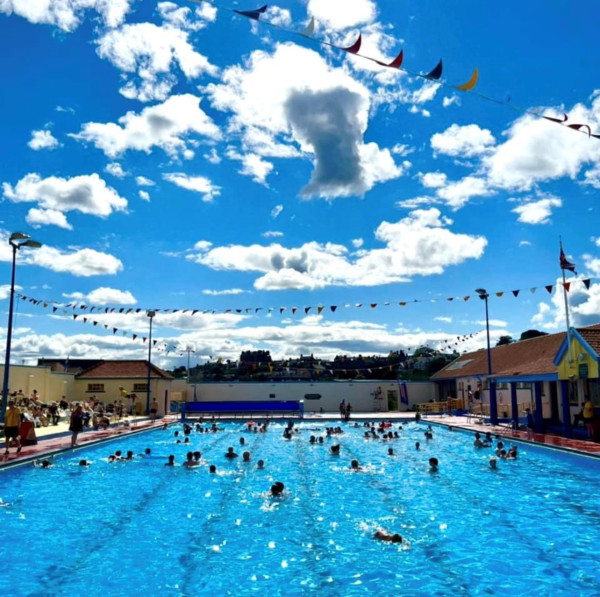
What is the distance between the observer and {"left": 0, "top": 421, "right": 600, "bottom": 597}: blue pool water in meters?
8.23

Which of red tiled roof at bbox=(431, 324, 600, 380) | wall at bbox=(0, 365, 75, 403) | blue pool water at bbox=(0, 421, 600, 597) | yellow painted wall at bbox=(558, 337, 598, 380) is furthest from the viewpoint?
wall at bbox=(0, 365, 75, 403)

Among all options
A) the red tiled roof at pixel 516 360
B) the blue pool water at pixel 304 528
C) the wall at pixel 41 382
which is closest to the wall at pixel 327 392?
the red tiled roof at pixel 516 360

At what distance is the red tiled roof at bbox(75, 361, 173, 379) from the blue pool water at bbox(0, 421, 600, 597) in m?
22.3

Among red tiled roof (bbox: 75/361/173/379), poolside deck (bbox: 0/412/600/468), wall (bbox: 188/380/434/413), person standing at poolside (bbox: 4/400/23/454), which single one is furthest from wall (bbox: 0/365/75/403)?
person standing at poolside (bbox: 4/400/23/454)

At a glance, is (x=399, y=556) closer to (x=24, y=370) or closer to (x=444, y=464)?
(x=444, y=464)

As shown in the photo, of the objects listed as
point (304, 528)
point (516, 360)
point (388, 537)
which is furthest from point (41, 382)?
point (388, 537)

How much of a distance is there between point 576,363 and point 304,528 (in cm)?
1486

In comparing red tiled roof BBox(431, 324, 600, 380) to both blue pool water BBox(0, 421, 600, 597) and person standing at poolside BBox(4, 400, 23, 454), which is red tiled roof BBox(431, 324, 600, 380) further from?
person standing at poolside BBox(4, 400, 23, 454)

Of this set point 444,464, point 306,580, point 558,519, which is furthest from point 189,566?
point 444,464

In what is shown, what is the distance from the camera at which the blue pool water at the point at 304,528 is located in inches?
324

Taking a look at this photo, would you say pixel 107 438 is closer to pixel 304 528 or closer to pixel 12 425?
pixel 12 425

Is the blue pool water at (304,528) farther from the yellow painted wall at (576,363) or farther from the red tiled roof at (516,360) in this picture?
the red tiled roof at (516,360)

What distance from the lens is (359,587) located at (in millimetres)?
8008

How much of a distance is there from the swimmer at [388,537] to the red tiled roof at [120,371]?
108ft
